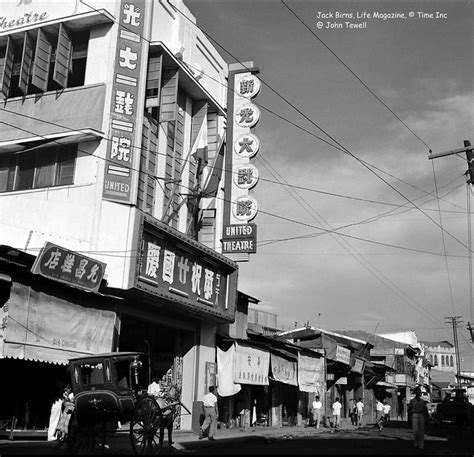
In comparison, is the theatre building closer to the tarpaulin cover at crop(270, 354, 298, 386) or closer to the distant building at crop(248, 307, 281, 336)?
the tarpaulin cover at crop(270, 354, 298, 386)

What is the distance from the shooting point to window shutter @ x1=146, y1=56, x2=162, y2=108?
19969 millimetres

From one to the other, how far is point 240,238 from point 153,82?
21.4 feet

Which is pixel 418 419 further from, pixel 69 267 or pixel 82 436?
pixel 69 267

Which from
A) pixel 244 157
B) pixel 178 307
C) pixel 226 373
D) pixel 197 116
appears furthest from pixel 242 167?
pixel 226 373

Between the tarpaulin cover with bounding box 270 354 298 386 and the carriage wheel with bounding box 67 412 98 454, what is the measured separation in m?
15.7

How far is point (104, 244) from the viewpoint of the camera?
710 inches

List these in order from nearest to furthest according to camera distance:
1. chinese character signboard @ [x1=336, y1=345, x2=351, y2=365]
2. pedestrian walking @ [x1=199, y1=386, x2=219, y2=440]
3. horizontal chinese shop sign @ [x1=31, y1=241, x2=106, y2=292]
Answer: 1. horizontal chinese shop sign @ [x1=31, y1=241, x2=106, y2=292]
2. pedestrian walking @ [x1=199, y1=386, x2=219, y2=440]
3. chinese character signboard @ [x1=336, y1=345, x2=351, y2=365]

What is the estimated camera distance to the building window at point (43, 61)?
1972 centimetres

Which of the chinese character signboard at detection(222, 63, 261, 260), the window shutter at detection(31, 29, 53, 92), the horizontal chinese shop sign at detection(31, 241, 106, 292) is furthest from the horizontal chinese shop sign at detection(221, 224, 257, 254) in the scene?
the window shutter at detection(31, 29, 53, 92)

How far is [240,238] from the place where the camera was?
73.6 ft

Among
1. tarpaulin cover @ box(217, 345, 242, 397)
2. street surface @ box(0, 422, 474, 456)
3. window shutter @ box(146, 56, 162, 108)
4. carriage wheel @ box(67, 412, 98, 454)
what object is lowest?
street surface @ box(0, 422, 474, 456)

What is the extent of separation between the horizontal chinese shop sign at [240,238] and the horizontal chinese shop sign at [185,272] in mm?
747

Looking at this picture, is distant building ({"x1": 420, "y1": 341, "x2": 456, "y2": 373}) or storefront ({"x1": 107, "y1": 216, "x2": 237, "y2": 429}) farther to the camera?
distant building ({"x1": 420, "y1": 341, "x2": 456, "y2": 373})

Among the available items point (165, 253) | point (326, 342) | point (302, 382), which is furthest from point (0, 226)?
point (326, 342)
